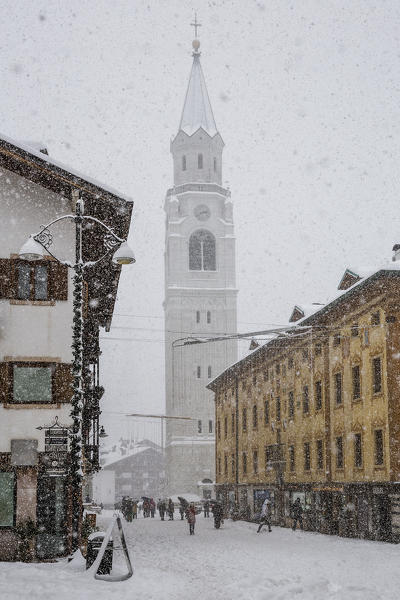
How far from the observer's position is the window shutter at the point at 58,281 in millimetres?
23078

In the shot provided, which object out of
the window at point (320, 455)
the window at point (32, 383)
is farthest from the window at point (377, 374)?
the window at point (32, 383)

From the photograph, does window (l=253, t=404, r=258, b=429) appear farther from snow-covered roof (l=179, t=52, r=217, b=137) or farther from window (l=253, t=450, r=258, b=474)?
snow-covered roof (l=179, t=52, r=217, b=137)

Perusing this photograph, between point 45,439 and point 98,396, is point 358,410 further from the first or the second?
point 45,439

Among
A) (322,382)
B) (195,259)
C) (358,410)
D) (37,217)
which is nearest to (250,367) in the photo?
(322,382)

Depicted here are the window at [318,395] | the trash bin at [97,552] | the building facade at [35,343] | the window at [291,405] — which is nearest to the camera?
the trash bin at [97,552]

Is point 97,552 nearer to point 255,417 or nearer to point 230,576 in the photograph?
point 230,576

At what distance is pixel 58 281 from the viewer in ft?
76.1

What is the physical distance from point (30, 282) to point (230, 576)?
9560 millimetres

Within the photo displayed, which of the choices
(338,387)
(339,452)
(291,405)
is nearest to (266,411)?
(291,405)

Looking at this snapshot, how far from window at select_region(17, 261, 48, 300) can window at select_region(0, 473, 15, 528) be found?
468cm

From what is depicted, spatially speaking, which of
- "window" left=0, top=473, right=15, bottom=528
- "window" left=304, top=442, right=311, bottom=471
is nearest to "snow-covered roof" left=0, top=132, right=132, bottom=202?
"window" left=0, top=473, right=15, bottom=528

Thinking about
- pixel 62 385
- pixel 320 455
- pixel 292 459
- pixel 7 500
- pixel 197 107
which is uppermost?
pixel 197 107

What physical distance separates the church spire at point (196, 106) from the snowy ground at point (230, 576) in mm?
81017

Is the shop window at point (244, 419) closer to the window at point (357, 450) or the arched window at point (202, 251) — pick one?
the window at point (357, 450)
